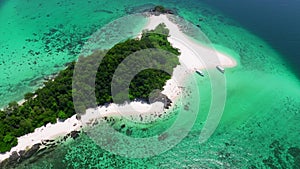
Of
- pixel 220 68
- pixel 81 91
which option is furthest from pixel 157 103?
pixel 220 68

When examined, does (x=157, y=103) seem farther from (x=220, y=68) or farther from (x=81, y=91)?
(x=220, y=68)

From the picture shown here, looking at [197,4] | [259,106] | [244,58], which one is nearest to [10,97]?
[259,106]

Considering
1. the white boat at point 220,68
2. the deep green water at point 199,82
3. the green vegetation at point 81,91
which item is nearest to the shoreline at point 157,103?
the green vegetation at point 81,91

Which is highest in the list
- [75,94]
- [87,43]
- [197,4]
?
[197,4]

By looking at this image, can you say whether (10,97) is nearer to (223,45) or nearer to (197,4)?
(223,45)

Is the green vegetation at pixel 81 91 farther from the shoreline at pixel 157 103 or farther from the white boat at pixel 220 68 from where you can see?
the white boat at pixel 220 68
